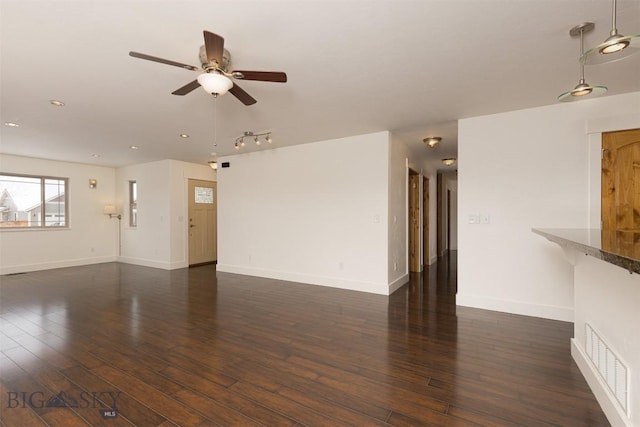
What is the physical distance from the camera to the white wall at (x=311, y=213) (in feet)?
15.0

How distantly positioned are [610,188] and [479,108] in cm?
160

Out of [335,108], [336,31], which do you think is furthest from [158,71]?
[335,108]

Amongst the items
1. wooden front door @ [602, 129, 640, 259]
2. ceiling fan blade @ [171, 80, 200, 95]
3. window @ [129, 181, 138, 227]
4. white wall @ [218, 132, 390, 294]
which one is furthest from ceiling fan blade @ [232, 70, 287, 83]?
window @ [129, 181, 138, 227]

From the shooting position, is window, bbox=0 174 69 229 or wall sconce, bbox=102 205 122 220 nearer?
window, bbox=0 174 69 229

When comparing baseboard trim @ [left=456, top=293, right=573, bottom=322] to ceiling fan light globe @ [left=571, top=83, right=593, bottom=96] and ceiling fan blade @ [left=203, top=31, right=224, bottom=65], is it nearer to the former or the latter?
ceiling fan light globe @ [left=571, top=83, right=593, bottom=96]

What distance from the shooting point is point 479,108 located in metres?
3.47

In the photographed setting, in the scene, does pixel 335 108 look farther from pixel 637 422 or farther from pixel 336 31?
pixel 637 422

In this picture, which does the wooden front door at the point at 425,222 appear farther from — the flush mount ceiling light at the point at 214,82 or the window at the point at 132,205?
the window at the point at 132,205

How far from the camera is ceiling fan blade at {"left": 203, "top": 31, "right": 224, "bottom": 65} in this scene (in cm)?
176

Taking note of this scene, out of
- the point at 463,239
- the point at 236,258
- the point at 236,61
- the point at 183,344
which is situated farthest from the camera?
the point at 236,258

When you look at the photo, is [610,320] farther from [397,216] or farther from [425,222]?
Result: [425,222]

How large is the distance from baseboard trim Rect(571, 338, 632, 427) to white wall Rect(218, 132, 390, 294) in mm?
2374

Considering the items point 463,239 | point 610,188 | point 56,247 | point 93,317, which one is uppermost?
point 610,188

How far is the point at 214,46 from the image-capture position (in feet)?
6.09
